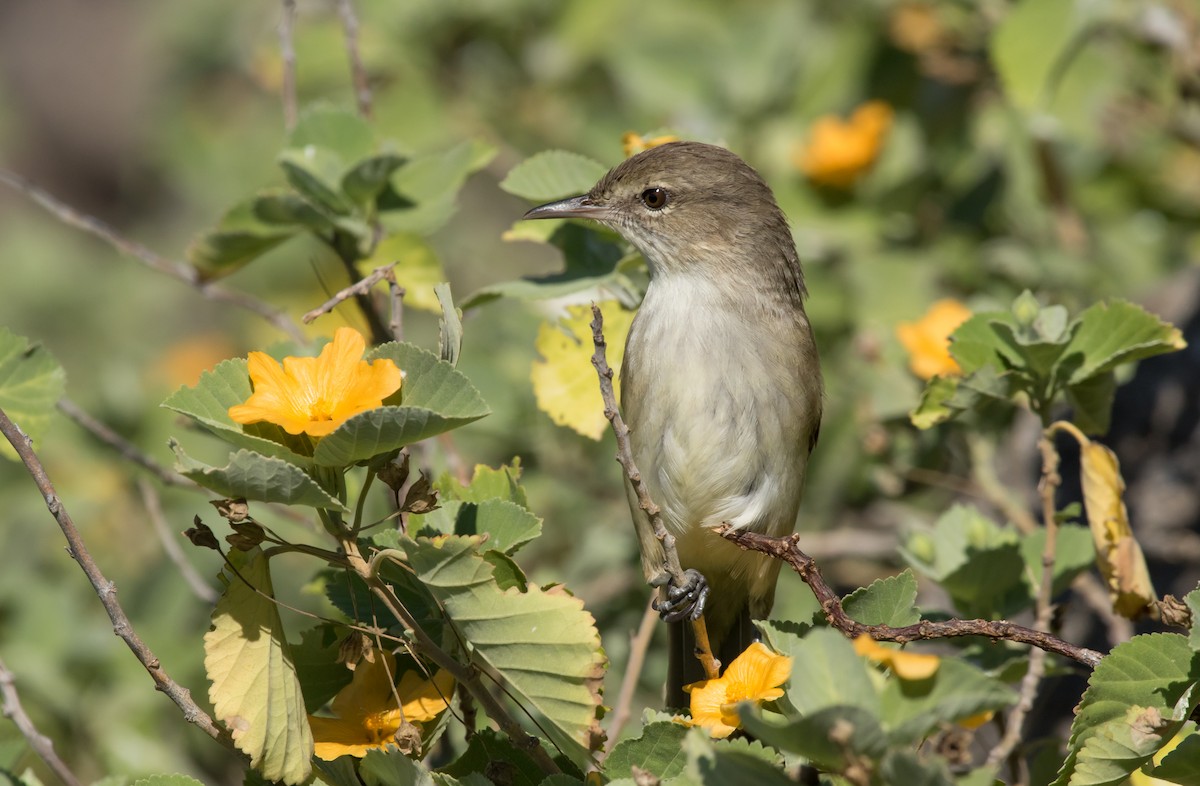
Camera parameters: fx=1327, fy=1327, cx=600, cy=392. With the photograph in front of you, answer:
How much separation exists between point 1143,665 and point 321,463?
1601mm

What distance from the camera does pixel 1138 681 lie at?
2.54 m

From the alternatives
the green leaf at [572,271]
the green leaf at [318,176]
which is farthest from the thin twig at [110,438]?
the green leaf at [572,271]

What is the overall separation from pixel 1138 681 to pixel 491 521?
1300 millimetres

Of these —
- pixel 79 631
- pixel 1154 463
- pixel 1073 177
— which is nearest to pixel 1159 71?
pixel 1073 177

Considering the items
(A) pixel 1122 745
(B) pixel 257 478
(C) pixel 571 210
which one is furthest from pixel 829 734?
(C) pixel 571 210

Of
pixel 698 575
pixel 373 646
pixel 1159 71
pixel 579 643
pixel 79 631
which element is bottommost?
pixel 79 631

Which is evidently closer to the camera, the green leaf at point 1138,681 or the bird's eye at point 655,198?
the green leaf at point 1138,681

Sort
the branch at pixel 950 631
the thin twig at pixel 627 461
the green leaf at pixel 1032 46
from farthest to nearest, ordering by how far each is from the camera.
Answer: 1. the green leaf at pixel 1032 46
2. the thin twig at pixel 627 461
3. the branch at pixel 950 631

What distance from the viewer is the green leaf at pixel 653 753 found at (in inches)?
100

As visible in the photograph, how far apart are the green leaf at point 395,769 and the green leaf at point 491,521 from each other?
454mm

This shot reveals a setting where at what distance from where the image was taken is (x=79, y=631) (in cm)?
439

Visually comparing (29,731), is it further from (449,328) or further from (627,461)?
(627,461)

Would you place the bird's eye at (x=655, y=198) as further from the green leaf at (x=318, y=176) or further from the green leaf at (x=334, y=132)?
the green leaf at (x=318, y=176)

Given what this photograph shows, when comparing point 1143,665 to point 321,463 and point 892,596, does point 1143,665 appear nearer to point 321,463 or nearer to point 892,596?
point 892,596
